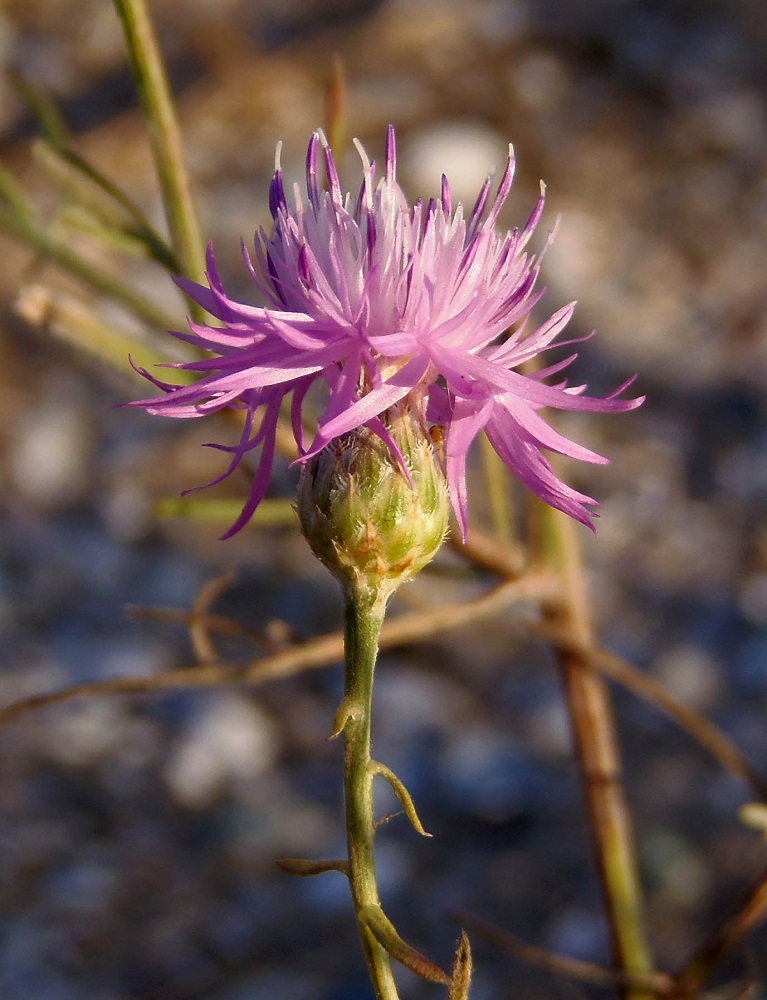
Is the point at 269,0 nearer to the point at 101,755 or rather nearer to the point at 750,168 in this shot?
the point at 750,168

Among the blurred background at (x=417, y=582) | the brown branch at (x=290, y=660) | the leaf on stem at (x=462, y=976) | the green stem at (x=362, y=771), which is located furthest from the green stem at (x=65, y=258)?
the leaf on stem at (x=462, y=976)

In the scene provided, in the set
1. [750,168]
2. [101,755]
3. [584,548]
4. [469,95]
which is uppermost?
[469,95]

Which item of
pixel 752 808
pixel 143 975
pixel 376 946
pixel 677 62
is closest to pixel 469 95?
pixel 677 62

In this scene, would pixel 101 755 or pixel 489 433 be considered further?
pixel 101 755

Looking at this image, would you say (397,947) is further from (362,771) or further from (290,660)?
(290,660)

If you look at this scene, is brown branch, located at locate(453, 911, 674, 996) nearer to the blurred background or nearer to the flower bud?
the blurred background

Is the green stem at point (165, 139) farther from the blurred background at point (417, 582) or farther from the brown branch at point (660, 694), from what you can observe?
the brown branch at point (660, 694)

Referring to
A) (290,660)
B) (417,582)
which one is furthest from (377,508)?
(417,582)
